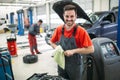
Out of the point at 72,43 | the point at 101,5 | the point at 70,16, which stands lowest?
the point at 72,43

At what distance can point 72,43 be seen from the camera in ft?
7.24

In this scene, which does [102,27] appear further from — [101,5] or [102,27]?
[101,5]

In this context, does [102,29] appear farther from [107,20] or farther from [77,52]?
[77,52]

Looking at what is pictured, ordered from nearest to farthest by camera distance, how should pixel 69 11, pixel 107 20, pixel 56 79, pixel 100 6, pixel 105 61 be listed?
pixel 56 79 → pixel 69 11 → pixel 105 61 → pixel 107 20 → pixel 100 6

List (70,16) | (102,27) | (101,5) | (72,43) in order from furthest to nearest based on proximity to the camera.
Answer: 1. (101,5)
2. (102,27)
3. (72,43)
4. (70,16)

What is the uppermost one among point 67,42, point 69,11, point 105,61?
point 69,11

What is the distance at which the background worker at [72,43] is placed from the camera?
213 centimetres

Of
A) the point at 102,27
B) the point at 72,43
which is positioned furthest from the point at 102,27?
the point at 72,43

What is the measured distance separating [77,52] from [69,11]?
0.54 meters

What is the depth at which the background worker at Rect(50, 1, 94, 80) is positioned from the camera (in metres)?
2.13

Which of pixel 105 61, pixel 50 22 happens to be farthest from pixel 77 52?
pixel 50 22

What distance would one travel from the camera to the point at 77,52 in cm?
216

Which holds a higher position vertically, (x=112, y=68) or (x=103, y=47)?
(x=103, y=47)

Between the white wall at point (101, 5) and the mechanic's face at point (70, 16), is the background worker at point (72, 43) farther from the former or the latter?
the white wall at point (101, 5)
